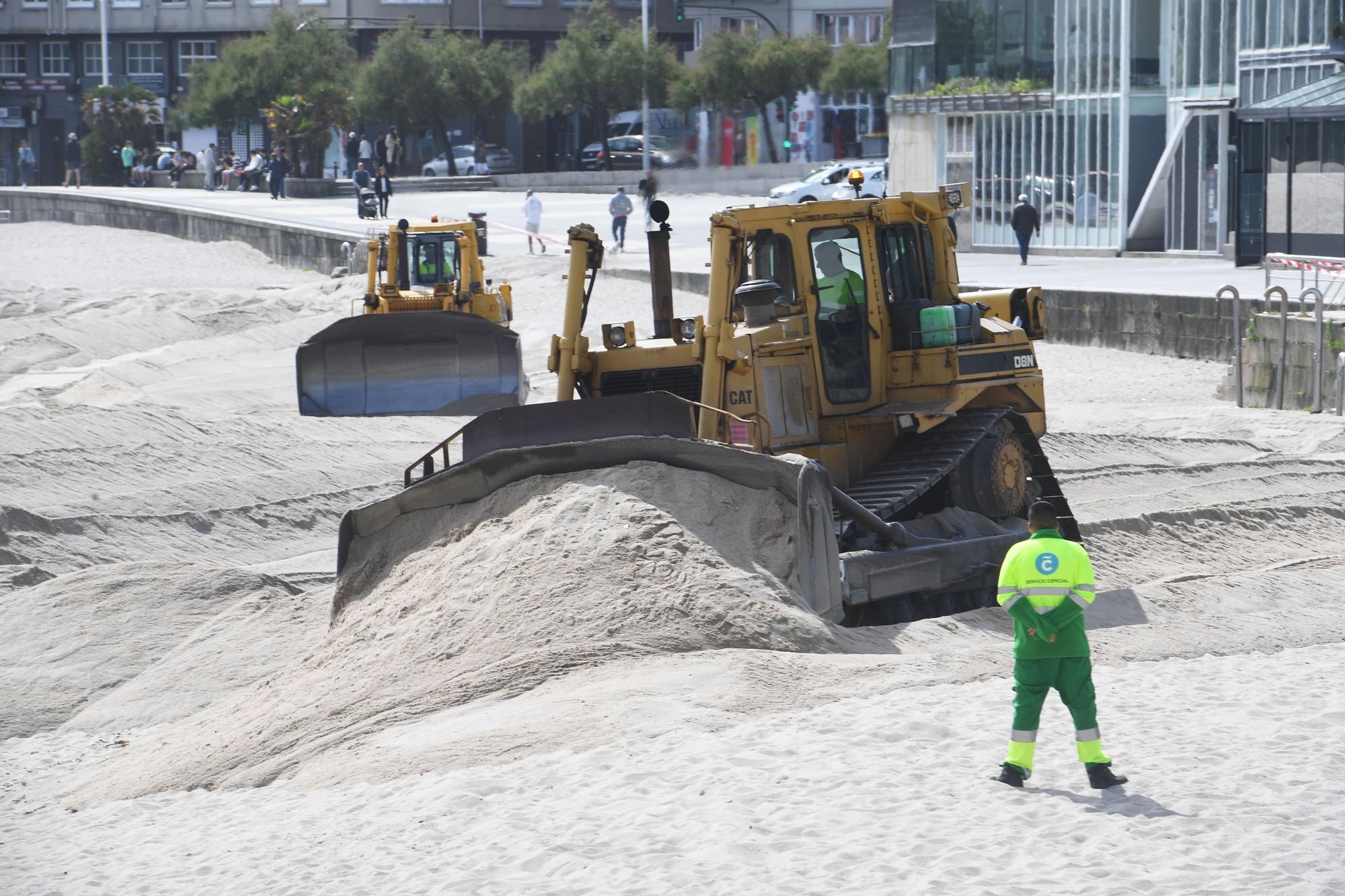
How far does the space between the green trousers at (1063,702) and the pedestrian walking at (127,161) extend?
182 feet

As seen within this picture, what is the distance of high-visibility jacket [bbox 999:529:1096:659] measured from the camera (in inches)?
282

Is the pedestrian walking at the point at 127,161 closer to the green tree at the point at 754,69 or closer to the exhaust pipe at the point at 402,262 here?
the green tree at the point at 754,69

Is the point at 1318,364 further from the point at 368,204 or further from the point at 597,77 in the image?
the point at 597,77

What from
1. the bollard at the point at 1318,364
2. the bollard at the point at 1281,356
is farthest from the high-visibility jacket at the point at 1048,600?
the bollard at the point at 1281,356

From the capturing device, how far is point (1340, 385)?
65.3 feet

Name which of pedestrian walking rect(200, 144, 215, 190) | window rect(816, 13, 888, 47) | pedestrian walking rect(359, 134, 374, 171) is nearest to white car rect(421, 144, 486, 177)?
pedestrian walking rect(359, 134, 374, 171)

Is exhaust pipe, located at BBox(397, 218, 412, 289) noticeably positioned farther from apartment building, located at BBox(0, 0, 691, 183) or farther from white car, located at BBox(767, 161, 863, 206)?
apartment building, located at BBox(0, 0, 691, 183)

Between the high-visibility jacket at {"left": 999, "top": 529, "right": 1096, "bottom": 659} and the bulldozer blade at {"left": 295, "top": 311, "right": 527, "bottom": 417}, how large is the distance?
12.2 meters

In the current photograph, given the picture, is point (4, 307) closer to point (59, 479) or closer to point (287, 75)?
point (59, 479)

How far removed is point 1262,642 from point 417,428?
10.7 m

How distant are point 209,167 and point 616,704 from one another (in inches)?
1981

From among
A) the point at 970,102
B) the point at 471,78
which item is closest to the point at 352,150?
the point at 471,78

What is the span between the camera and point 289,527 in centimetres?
1542

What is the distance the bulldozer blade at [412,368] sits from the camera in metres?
18.9
